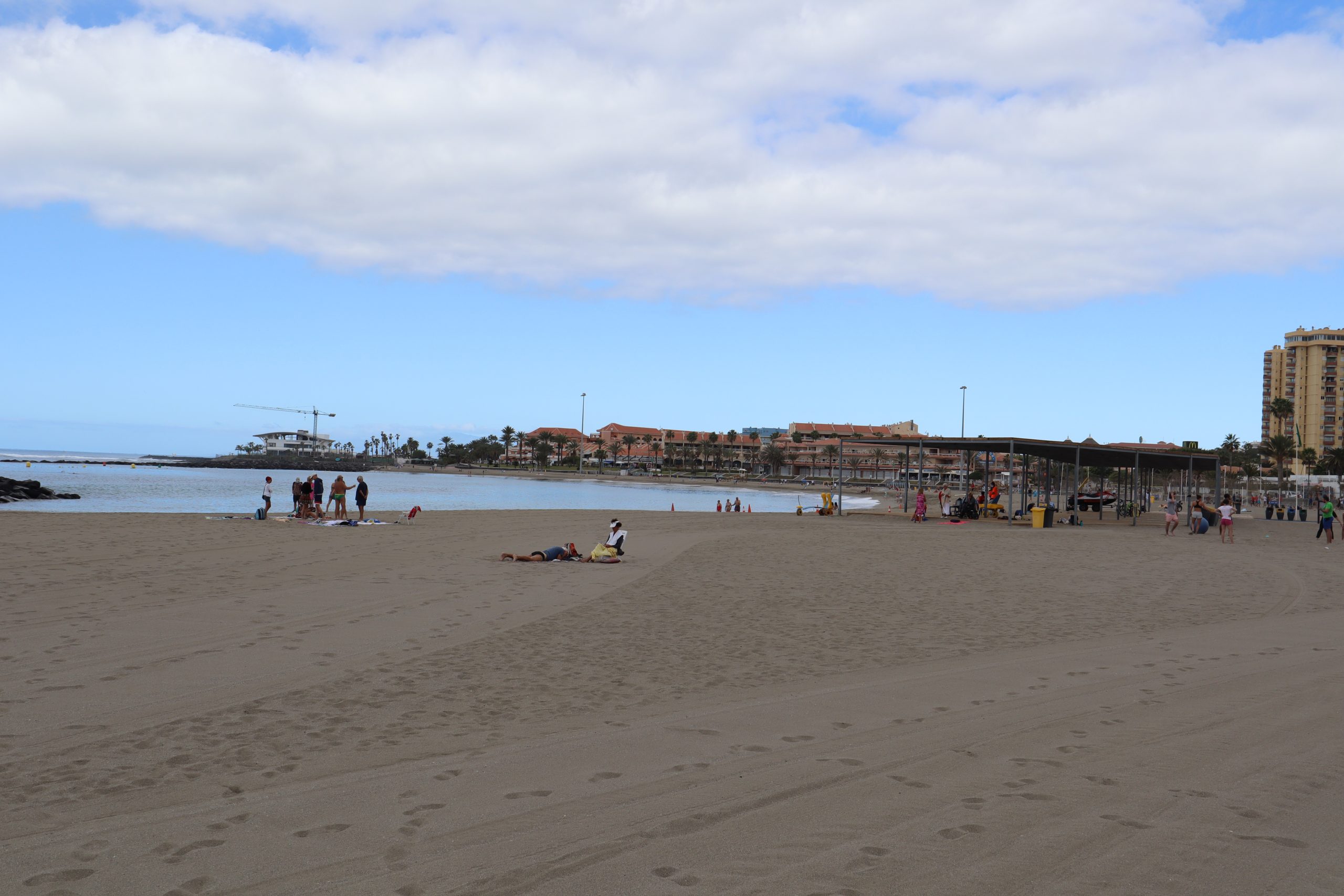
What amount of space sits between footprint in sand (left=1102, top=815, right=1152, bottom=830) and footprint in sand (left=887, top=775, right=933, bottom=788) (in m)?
0.77

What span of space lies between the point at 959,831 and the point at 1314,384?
525 feet

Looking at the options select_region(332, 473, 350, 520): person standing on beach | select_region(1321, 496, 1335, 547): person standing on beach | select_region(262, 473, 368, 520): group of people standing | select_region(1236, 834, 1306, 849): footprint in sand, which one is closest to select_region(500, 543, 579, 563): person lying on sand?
select_region(262, 473, 368, 520): group of people standing

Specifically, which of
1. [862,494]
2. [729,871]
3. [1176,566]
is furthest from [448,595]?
[862,494]

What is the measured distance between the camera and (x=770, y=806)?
411 cm

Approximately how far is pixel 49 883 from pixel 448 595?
7461 millimetres

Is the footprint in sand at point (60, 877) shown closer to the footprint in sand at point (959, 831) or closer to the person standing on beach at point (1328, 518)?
the footprint in sand at point (959, 831)

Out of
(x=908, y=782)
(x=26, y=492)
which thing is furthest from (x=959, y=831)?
(x=26, y=492)

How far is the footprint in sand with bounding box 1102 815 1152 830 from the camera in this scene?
393cm

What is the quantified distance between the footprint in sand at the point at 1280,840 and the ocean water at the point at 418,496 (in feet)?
94.5

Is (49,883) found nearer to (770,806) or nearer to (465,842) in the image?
(465,842)

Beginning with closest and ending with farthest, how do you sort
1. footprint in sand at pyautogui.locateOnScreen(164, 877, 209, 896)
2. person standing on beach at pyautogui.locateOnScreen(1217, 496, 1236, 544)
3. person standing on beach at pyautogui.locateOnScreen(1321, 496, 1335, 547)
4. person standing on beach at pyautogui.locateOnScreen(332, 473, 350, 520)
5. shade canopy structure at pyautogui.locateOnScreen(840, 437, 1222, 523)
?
1. footprint in sand at pyautogui.locateOnScreen(164, 877, 209, 896)
2. person standing on beach at pyautogui.locateOnScreen(332, 473, 350, 520)
3. person standing on beach at pyautogui.locateOnScreen(1217, 496, 1236, 544)
4. person standing on beach at pyautogui.locateOnScreen(1321, 496, 1335, 547)
5. shade canopy structure at pyautogui.locateOnScreen(840, 437, 1222, 523)

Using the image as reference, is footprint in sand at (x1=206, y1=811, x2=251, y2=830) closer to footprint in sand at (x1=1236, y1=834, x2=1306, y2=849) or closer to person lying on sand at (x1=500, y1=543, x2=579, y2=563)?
footprint in sand at (x1=1236, y1=834, x2=1306, y2=849)

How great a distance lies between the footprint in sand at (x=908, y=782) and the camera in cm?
442

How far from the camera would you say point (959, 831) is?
3857mm
